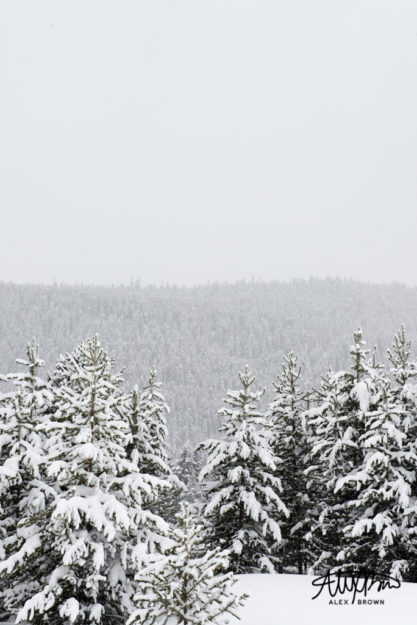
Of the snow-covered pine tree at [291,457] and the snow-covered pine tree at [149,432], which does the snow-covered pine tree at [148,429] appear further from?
the snow-covered pine tree at [291,457]

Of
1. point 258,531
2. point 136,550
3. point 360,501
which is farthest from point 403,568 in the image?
point 136,550

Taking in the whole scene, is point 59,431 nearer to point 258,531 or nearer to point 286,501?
point 258,531

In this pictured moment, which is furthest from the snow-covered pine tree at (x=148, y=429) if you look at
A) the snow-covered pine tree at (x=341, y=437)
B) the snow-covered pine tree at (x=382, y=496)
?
the snow-covered pine tree at (x=382, y=496)

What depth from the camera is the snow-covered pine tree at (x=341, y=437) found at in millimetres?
22375

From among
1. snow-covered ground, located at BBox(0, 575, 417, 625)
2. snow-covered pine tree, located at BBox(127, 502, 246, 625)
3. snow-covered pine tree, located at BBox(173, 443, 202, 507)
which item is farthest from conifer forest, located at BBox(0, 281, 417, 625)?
snow-covered pine tree, located at BBox(173, 443, 202, 507)

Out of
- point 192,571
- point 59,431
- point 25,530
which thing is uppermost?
point 59,431

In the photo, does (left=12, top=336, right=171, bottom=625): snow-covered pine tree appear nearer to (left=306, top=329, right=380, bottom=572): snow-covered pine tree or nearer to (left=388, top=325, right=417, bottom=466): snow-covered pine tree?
(left=306, top=329, right=380, bottom=572): snow-covered pine tree

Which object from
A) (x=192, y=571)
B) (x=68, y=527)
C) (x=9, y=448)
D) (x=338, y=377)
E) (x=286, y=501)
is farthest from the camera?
(x=286, y=501)

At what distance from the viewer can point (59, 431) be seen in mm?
14758

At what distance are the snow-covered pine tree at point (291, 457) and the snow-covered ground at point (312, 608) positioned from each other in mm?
7794

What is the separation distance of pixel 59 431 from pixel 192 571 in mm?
5716

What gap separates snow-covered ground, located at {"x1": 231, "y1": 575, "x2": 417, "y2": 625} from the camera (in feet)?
49.8
